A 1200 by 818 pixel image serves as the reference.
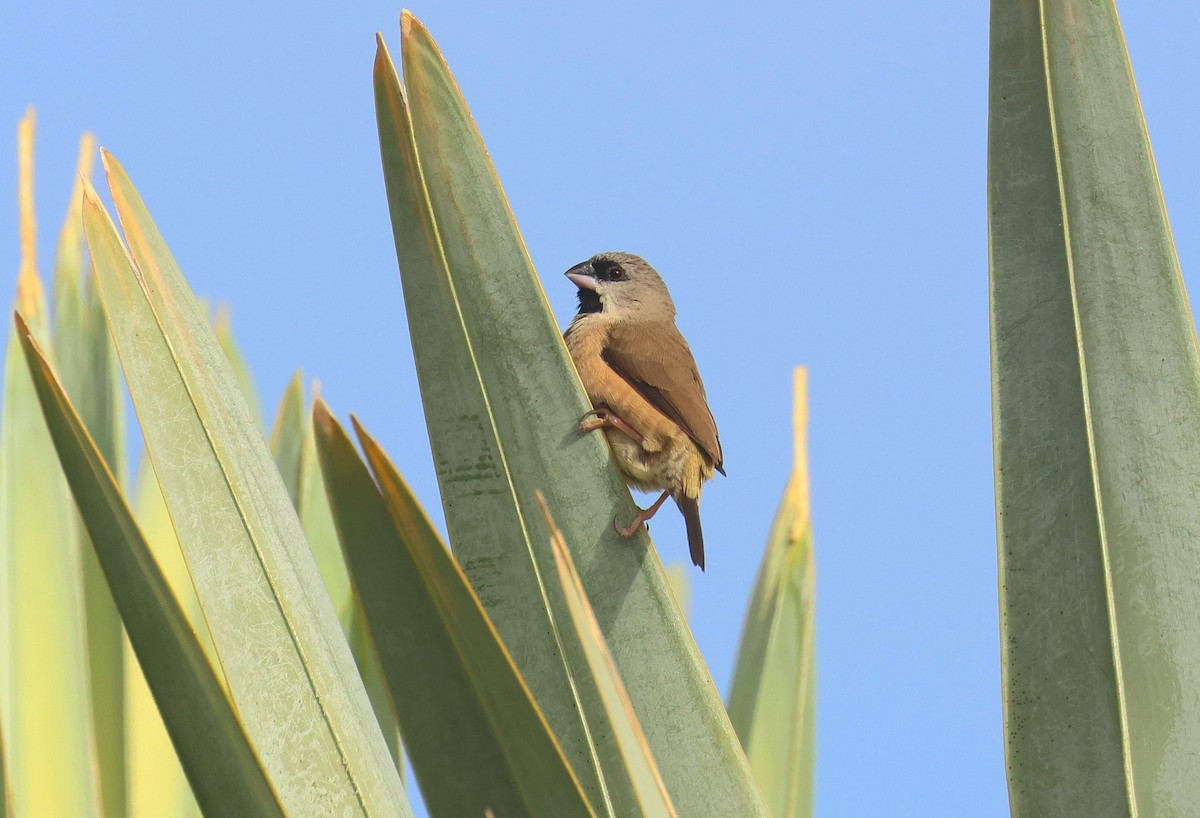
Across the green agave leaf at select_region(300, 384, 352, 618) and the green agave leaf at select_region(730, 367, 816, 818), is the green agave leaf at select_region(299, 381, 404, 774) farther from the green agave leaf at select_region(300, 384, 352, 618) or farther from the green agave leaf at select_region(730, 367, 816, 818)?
the green agave leaf at select_region(730, 367, 816, 818)

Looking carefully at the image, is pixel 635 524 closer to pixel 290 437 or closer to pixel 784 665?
pixel 784 665

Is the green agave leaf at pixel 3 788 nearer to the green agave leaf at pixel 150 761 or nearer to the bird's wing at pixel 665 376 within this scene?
the green agave leaf at pixel 150 761

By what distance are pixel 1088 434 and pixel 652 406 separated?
1.41m

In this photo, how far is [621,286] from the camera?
12.8 feet

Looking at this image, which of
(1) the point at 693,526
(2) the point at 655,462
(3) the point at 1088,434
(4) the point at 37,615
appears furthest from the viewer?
(1) the point at 693,526

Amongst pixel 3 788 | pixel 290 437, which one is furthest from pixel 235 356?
pixel 3 788

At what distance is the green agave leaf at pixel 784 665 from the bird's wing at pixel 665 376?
12.5 inches

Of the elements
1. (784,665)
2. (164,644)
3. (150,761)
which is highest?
(164,644)

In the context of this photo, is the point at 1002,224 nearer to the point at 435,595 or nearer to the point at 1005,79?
the point at 1005,79

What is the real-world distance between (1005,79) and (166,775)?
6.96 feet

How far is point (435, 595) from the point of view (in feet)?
4.72

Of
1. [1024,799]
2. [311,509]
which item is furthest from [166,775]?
[1024,799]

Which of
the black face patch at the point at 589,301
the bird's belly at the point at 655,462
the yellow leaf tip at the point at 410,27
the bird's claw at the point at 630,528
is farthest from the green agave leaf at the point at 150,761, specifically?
the black face patch at the point at 589,301

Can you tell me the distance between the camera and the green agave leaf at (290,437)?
3117 mm
